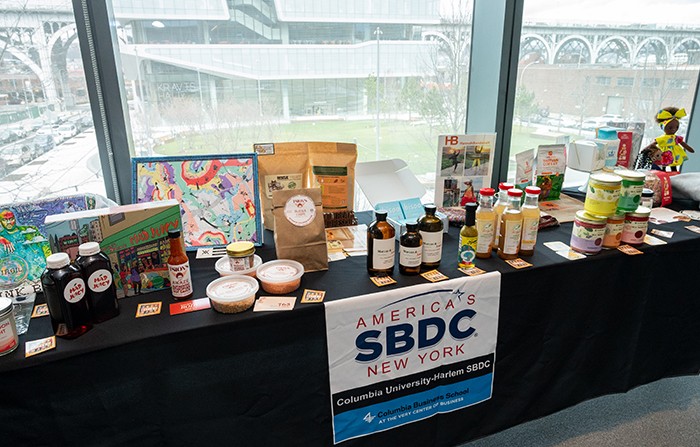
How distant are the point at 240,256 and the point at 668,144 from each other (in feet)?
6.91

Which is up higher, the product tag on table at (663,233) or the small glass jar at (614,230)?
the small glass jar at (614,230)

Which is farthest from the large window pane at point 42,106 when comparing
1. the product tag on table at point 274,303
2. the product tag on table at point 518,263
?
the product tag on table at point 518,263

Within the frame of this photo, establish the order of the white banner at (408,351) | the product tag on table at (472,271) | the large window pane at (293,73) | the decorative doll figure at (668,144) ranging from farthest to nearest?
the decorative doll figure at (668,144), the large window pane at (293,73), the product tag on table at (472,271), the white banner at (408,351)

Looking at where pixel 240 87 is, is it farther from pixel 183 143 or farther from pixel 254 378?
pixel 254 378

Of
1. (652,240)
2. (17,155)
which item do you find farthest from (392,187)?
(17,155)

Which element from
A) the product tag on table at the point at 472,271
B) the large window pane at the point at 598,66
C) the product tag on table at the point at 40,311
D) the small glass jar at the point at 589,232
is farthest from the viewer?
the large window pane at the point at 598,66

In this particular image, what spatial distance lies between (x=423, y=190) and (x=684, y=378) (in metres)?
1.61

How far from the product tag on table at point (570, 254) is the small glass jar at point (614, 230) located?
0.44 feet

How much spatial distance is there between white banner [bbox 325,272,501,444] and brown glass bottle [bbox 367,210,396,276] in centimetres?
10

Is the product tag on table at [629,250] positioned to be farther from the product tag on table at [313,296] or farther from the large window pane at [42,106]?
the large window pane at [42,106]

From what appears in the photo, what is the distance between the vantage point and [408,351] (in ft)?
4.26

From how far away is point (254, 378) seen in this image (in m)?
1.17

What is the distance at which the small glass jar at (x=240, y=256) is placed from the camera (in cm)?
124

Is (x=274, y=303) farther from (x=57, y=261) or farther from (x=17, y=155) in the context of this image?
(x=17, y=155)
